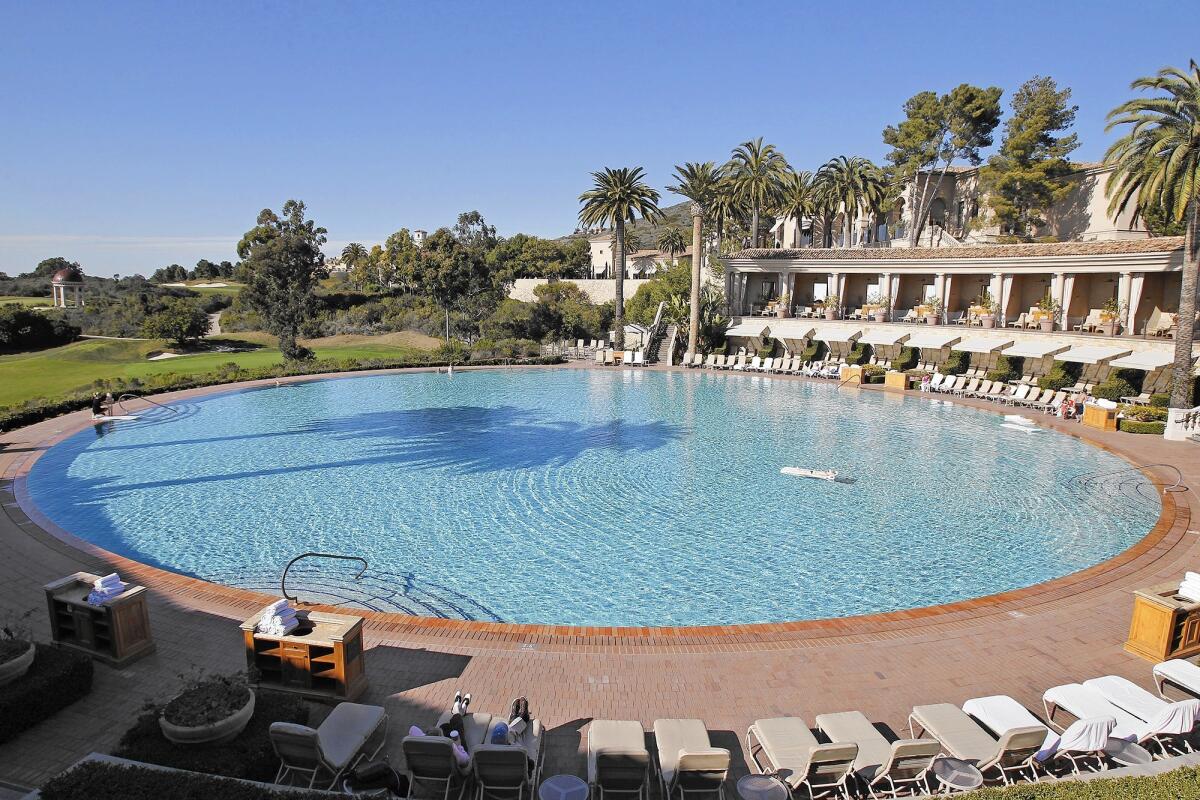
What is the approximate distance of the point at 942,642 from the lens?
8.57 meters

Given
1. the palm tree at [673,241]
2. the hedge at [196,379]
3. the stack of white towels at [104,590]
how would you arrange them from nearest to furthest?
the stack of white towels at [104,590] < the hedge at [196,379] < the palm tree at [673,241]

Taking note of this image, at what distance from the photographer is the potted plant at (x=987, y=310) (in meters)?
31.6

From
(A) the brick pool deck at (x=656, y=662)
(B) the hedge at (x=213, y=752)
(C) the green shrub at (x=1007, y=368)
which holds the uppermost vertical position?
(C) the green shrub at (x=1007, y=368)

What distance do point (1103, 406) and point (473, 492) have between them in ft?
63.6

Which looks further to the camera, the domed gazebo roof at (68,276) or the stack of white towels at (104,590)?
the domed gazebo roof at (68,276)

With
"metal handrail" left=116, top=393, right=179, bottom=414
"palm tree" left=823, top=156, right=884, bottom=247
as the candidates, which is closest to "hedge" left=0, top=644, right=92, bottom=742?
"metal handrail" left=116, top=393, right=179, bottom=414

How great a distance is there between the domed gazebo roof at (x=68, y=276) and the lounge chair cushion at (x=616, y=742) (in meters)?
72.9

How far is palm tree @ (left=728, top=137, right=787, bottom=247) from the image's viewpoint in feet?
137

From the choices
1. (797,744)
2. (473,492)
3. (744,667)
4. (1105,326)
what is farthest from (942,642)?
(1105,326)

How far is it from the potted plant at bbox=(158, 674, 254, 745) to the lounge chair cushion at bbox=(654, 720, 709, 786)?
3.67 meters

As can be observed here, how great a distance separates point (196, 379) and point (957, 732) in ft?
100

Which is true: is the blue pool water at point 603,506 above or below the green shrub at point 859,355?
below

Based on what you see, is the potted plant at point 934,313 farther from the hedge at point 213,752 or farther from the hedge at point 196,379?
the hedge at point 213,752

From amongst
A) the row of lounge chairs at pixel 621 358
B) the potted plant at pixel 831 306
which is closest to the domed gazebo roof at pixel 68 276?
the row of lounge chairs at pixel 621 358
